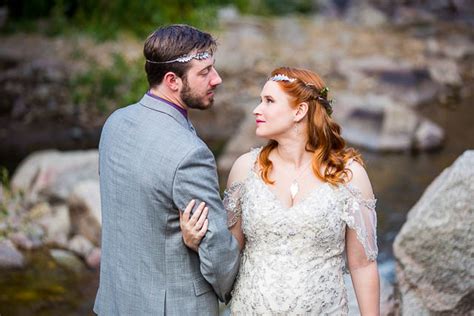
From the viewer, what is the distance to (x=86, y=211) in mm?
7094

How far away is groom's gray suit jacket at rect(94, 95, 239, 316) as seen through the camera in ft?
9.49

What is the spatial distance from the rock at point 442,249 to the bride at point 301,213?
1.18m

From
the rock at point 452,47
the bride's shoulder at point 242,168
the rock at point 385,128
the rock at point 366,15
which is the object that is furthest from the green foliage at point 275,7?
the bride's shoulder at point 242,168

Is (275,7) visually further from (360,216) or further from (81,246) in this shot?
(360,216)

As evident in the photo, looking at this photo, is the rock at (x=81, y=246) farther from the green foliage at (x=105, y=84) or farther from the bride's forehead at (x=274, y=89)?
the green foliage at (x=105, y=84)

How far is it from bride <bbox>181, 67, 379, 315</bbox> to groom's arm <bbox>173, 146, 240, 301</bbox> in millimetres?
174

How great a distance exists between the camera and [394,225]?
773 centimetres

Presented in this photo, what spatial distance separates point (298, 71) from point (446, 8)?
15257mm

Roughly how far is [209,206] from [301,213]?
0.40 metres

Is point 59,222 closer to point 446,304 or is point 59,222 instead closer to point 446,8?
point 446,304

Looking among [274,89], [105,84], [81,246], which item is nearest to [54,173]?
[81,246]

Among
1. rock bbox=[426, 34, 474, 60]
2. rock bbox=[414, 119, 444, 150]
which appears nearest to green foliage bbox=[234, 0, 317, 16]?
rock bbox=[426, 34, 474, 60]

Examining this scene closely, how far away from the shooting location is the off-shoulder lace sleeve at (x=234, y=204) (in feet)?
10.7

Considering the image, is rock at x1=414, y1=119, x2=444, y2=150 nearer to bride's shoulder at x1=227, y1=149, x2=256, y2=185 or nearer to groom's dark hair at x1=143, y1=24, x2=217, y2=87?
bride's shoulder at x1=227, y1=149, x2=256, y2=185
